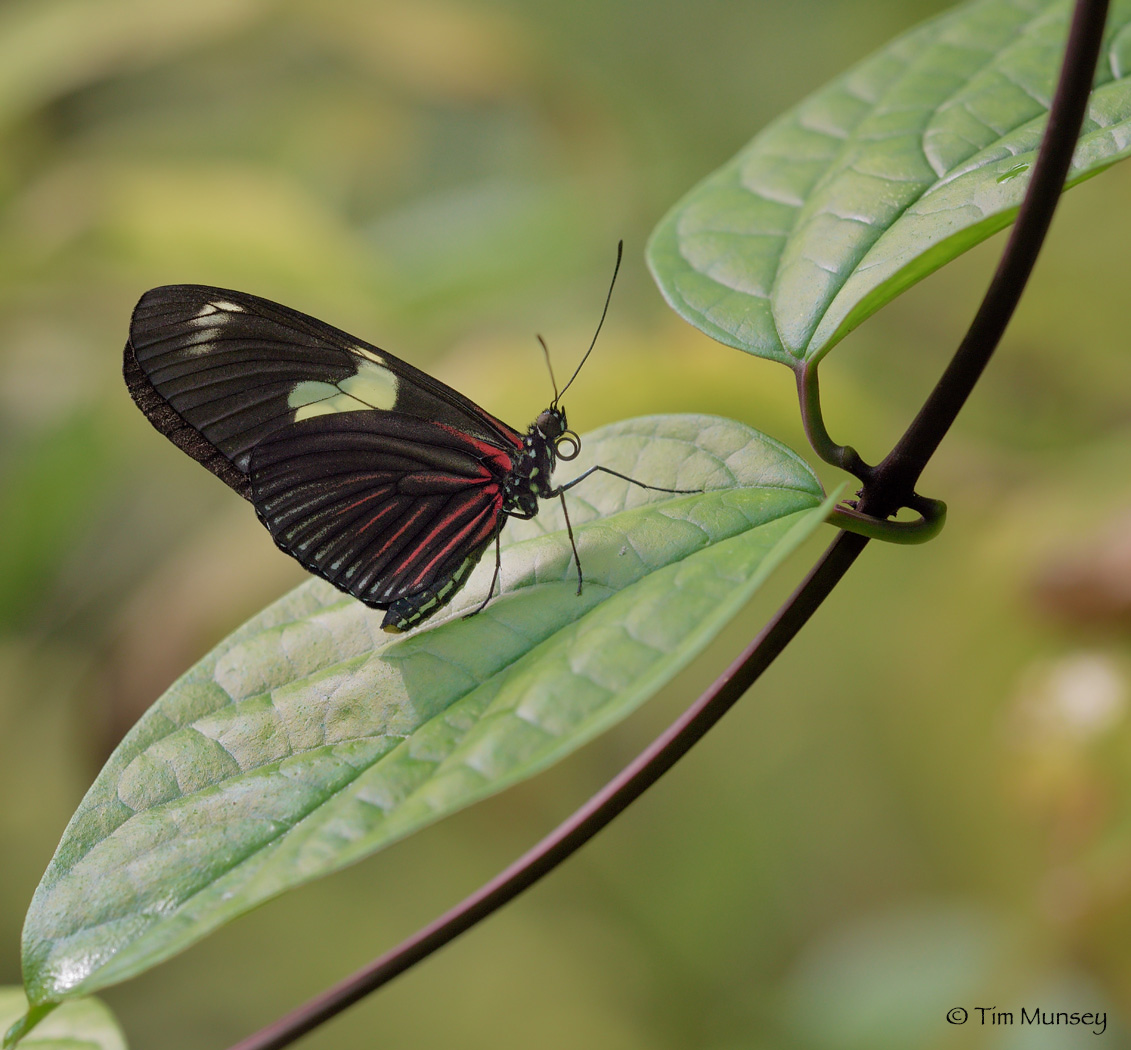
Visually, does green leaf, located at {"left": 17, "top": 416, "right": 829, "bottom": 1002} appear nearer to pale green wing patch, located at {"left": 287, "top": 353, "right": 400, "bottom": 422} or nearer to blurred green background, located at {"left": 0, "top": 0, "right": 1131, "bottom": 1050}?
pale green wing patch, located at {"left": 287, "top": 353, "right": 400, "bottom": 422}

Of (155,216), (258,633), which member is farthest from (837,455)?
(155,216)

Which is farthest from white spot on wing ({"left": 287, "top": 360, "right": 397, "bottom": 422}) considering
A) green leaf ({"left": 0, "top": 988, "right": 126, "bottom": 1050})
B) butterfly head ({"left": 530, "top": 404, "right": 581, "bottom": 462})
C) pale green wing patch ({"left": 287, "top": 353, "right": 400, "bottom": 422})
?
green leaf ({"left": 0, "top": 988, "right": 126, "bottom": 1050})

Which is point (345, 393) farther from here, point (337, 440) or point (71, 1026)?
point (71, 1026)

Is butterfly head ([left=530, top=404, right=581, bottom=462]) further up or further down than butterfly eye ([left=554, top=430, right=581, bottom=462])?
further down

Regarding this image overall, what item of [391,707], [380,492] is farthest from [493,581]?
[380,492]

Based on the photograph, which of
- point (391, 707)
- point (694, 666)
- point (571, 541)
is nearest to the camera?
point (391, 707)

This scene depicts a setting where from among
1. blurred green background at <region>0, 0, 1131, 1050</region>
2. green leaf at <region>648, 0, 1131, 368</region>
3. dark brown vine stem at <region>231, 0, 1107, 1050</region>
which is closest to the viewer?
dark brown vine stem at <region>231, 0, 1107, 1050</region>
